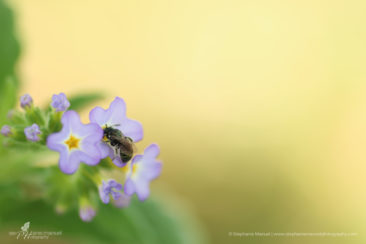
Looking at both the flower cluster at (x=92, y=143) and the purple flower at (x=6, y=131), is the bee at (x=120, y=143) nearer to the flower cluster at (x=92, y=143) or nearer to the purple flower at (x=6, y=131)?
the flower cluster at (x=92, y=143)

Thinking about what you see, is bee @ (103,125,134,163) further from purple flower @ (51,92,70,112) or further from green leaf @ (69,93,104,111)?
green leaf @ (69,93,104,111)

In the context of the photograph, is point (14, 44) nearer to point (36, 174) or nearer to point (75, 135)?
point (36, 174)

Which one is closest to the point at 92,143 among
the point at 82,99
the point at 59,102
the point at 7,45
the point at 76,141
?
the point at 76,141

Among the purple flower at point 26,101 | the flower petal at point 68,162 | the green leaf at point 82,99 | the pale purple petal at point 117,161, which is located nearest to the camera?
the flower petal at point 68,162

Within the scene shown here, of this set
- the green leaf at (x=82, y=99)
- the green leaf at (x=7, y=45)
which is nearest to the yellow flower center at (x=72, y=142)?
the green leaf at (x=82, y=99)

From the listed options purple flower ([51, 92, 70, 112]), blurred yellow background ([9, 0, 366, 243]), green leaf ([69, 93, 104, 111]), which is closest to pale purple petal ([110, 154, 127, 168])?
purple flower ([51, 92, 70, 112])
